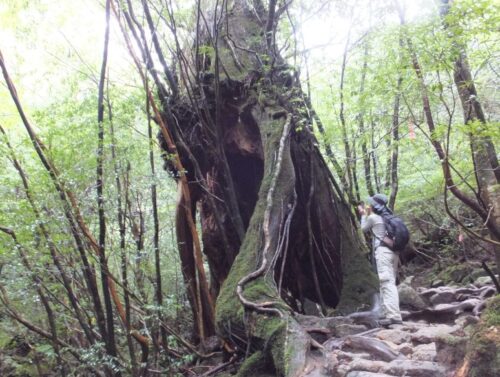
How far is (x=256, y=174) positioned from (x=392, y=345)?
435cm

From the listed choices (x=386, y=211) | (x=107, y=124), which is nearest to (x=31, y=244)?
(x=107, y=124)

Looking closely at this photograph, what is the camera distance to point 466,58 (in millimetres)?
5297

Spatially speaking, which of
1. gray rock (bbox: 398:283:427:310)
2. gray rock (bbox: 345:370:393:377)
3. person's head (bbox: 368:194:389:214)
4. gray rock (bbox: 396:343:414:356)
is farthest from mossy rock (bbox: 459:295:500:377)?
gray rock (bbox: 398:283:427:310)

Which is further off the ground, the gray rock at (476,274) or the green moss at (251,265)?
the green moss at (251,265)

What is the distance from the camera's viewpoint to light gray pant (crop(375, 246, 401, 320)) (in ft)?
16.4

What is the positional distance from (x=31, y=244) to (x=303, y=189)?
413 cm

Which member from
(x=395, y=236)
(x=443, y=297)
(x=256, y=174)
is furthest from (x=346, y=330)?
(x=256, y=174)

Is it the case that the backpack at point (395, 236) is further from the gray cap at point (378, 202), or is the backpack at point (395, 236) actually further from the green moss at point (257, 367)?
the green moss at point (257, 367)

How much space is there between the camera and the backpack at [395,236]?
523 centimetres

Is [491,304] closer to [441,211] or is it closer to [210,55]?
[210,55]

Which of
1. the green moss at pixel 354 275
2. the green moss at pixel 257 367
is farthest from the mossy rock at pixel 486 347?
the green moss at pixel 354 275

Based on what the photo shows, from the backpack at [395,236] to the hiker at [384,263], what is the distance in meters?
0.05

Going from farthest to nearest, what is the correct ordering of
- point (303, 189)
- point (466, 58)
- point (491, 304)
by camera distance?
point (303, 189), point (466, 58), point (491, 304)

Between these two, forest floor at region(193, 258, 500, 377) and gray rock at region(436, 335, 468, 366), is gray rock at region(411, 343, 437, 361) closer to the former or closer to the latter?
forest floor at region(193, 258, 500, 377)
